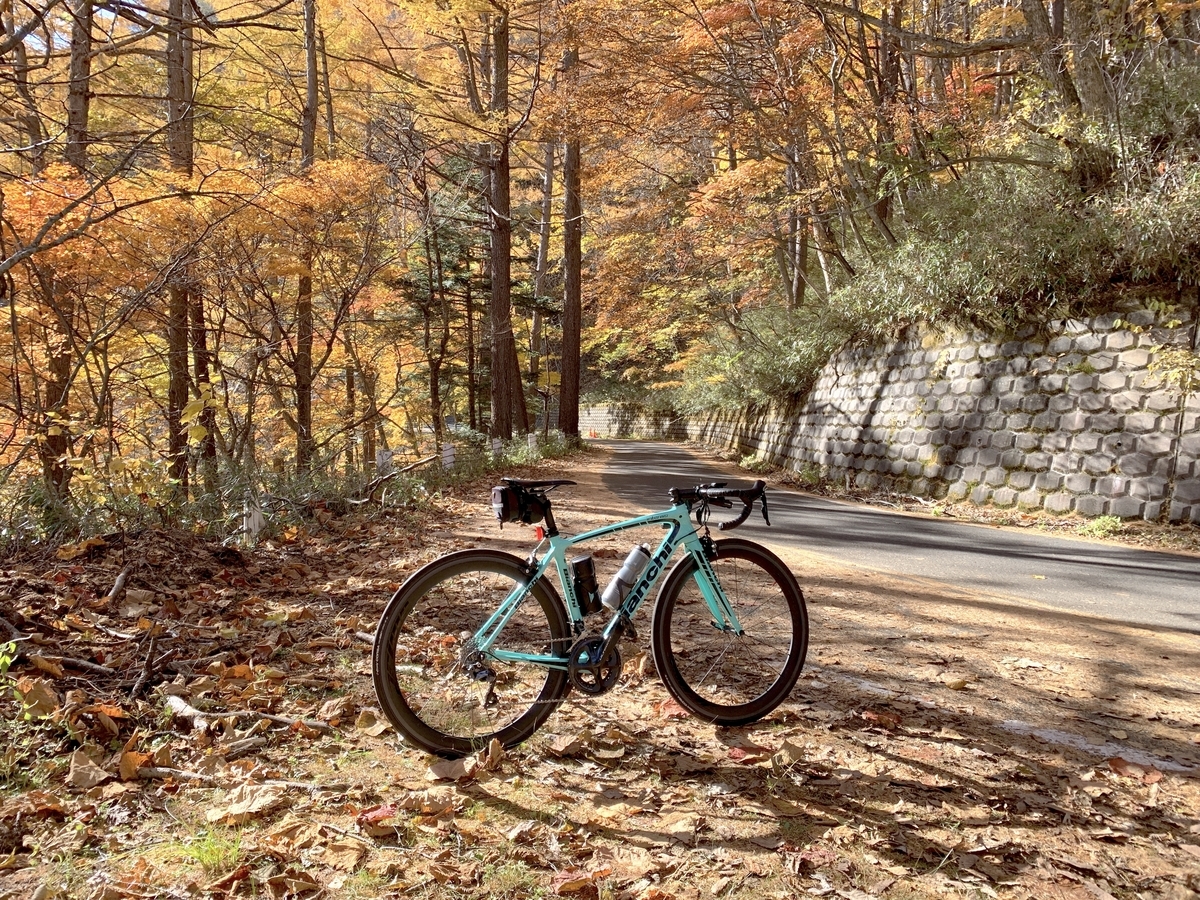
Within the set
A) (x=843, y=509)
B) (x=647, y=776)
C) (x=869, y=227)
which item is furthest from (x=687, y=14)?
(x=647, y=776)

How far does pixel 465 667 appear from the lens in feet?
9.41

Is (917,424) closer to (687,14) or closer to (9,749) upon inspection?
(687,14)

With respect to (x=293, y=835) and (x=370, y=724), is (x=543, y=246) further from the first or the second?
(x=293, y=835)

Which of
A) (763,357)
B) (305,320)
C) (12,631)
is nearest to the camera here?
(12,631)

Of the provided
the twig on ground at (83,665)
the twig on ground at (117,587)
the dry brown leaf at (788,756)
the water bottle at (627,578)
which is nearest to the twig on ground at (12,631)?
the twig on ground at (83,665)

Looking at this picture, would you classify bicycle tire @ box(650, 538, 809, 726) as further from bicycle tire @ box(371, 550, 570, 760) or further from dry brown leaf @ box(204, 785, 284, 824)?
dry brown leaf @ box(204, 785, 284, 824)

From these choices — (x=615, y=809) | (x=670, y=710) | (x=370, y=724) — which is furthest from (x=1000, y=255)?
(x=370, y=724)

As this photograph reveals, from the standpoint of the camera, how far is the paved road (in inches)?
201

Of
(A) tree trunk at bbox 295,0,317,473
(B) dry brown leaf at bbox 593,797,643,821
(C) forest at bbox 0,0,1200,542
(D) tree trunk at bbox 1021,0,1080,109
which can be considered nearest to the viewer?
(B) dry brown leaf at bbox 593,797,643,821

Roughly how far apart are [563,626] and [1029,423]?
→ 8.92 meters

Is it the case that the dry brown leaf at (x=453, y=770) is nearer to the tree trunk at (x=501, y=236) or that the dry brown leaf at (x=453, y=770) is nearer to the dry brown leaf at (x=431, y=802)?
the dry brown leaf at (x=431, y=802)

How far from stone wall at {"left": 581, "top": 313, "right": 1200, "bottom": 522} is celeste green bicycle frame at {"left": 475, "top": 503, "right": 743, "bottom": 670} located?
7.34 meters

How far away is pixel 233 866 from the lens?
2021 mm

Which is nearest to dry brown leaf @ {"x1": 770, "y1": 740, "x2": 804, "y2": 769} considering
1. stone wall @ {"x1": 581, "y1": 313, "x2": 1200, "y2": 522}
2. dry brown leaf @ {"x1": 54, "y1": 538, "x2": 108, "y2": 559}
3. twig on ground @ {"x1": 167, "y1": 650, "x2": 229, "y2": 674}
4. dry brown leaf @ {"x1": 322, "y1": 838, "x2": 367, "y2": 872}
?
dry brown leaf @ {"x1": 322, "y1": 838, "x2": 367, "y2": 872}
